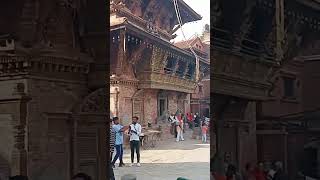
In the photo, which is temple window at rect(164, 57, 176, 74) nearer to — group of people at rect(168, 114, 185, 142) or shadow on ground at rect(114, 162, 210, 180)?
group of people at rect(168, 114, 185, 142)

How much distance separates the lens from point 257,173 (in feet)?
8.42

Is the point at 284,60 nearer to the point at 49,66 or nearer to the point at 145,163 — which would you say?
the point at 145,163

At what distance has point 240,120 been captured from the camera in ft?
8.38

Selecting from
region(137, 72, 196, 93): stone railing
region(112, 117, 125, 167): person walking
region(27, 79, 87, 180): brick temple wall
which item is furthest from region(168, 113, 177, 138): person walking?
region(27, 79, 87, 180): brick temple wall

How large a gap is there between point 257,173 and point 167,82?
0.71 meters

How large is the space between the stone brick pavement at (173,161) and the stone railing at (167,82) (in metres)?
0.21

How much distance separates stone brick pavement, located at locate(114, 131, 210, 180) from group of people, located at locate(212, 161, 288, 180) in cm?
14

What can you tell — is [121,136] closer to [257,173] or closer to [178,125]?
[178,125]

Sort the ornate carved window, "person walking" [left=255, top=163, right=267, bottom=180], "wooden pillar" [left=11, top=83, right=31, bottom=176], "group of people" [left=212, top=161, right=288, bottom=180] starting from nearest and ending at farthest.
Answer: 1. "wooden pillar" [left=11, top=83, right=31, bottom=176]
2. "group of people" [left=212, top=161, right=288, bottom=180]
3. "person walking" [left=255, top=163, right=267, bottom=180]
4. the ornate carved window

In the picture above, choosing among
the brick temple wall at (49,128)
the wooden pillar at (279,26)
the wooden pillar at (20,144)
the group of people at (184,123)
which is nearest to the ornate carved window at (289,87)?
the wooden pillar at (279,26)

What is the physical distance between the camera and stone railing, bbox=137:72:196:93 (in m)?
2.26

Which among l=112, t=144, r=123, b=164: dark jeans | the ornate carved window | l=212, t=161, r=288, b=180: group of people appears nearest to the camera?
l=112, t=144, r=123, b=164: dark jeans

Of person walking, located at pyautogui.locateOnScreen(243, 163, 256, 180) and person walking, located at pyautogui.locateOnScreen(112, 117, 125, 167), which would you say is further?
person walking, located at pyautogui.locateOnScreen(243, 163, 256, 180)

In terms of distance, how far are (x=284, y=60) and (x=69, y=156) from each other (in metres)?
1.24
